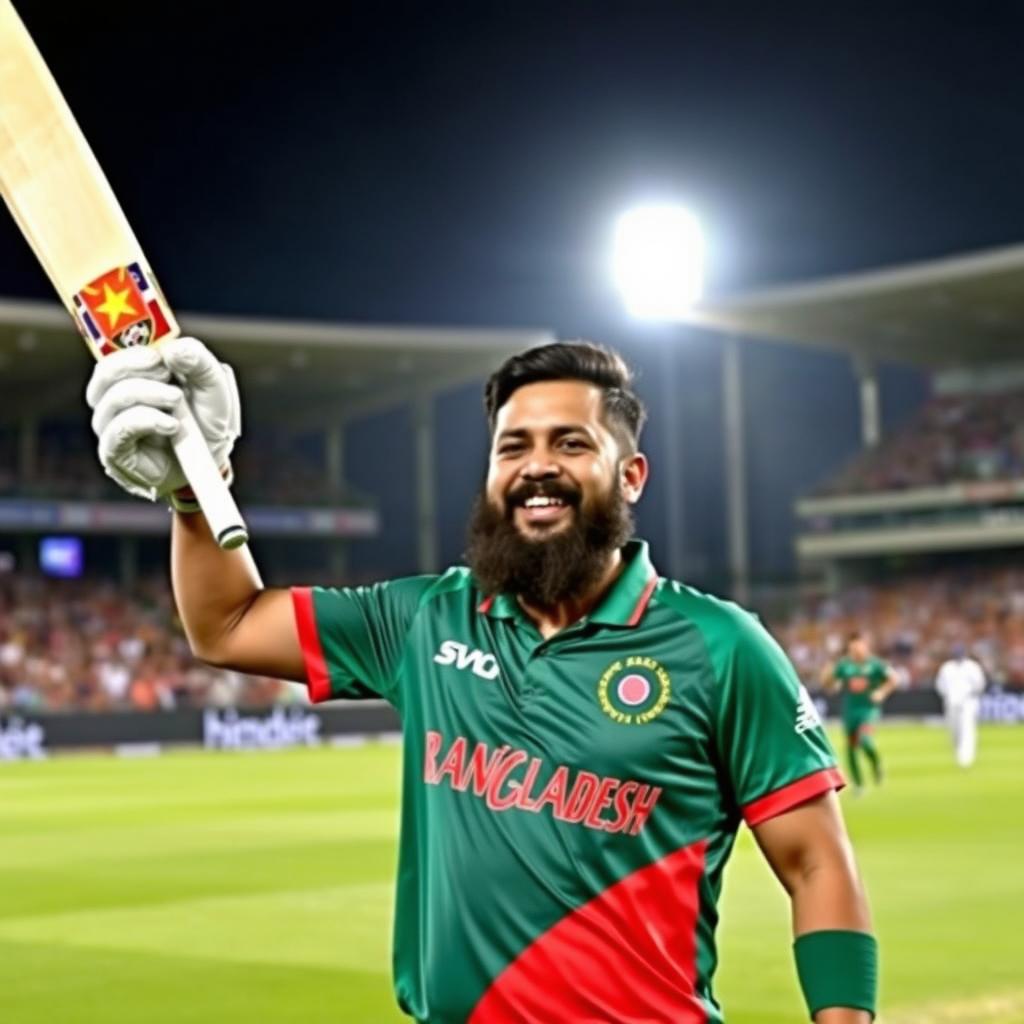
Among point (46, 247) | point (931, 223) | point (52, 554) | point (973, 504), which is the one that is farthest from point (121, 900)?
point (931, 223)

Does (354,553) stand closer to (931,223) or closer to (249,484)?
(249,484)

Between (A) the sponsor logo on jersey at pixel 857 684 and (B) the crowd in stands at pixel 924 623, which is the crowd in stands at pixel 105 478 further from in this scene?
(A) the sponsor logo on jersey at pixel 857 684

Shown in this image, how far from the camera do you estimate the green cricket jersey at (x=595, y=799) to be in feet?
12.0

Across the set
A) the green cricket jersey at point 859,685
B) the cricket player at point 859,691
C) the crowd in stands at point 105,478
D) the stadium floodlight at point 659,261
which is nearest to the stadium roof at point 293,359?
the crowd in stands at point 105,478

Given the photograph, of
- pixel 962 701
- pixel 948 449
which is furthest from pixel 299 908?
pixel 948 449

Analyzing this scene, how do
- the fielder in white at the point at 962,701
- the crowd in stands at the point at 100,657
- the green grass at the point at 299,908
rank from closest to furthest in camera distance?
1. the green grass at the point at 299,908
2. the fielder in white at the point at 962,701
3. the crowd in stands at the point at 100,657

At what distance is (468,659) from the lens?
12.7ft

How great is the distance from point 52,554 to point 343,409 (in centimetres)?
985

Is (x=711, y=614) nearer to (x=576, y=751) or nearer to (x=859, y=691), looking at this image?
(x=576, y=751)

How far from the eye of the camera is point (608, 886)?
3678 mm

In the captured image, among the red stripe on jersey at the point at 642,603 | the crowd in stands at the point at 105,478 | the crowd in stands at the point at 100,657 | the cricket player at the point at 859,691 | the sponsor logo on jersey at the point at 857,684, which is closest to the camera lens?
the red stripe on jersey at the point at 642,603

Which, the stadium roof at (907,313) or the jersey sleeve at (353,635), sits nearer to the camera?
the jersey sleeve at (353,635)

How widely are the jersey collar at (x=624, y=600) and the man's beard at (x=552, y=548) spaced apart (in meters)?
0.05

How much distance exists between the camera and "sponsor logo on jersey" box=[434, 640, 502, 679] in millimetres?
3852
